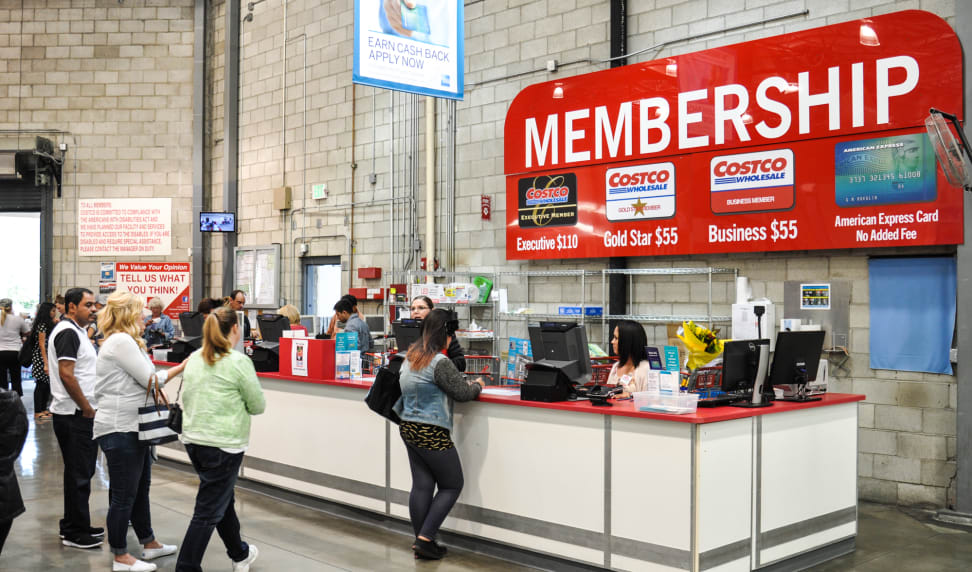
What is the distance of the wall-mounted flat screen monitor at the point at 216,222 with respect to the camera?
1184cm

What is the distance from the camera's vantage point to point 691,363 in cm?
517

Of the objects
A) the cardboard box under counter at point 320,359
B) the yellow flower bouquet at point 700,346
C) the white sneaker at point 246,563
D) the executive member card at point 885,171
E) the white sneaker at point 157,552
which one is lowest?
the white sneaker at point 157,552

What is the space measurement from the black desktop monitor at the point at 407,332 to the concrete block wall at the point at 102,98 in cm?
784

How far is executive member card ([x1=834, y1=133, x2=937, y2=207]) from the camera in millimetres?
5777

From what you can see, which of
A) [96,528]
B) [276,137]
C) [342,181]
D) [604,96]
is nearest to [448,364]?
[96,528]

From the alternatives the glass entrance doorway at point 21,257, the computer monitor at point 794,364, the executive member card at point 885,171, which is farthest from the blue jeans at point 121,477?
the glass entrance doorway at point 21,257

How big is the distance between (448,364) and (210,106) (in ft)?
31.6

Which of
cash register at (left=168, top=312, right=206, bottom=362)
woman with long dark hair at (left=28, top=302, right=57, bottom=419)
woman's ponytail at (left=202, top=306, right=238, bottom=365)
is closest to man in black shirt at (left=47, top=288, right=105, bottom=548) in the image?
woman's ponytail at (left=202, top=306, right=238, bottom=365)

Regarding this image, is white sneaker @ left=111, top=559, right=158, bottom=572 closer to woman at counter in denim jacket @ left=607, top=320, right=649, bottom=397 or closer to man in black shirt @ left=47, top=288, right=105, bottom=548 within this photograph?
man in black shirt @ left=47, top=288, right=105, bottom=548

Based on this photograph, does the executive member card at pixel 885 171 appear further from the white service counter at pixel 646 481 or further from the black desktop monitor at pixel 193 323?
the black desktop monitor at pixel 193 323

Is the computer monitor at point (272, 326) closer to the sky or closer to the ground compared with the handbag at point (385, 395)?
closer to the sky

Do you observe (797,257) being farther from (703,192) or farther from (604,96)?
(604,96)

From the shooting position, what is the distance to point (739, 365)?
4.61 m

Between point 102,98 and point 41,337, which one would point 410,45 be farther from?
point 102,98
